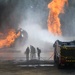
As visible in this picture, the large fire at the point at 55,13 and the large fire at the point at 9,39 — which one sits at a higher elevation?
the large fire at the point at 55,13

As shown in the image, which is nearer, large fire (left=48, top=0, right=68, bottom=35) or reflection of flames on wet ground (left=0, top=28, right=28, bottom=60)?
reflection of flames on wet ground (left=0, top=28, right=28, bottom=60)

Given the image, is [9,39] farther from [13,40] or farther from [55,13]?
[55,13]

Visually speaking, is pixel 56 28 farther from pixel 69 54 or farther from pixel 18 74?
pixel 18 74

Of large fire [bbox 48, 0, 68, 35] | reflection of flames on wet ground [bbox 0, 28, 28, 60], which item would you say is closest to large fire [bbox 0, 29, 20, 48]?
reflection of flames on wet ground [bbox 0, 28, 28, 60]

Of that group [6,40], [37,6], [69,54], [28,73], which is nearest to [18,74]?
[28,73]

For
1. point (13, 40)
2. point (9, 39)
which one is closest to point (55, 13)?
point (13, 40)

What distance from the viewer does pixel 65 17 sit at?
8294cm

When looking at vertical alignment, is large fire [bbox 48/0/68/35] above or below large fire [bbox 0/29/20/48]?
above

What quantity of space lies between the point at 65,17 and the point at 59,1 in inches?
1183

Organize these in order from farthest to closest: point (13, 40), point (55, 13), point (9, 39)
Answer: point (55, 13), point (9, 39), point (13, 40)

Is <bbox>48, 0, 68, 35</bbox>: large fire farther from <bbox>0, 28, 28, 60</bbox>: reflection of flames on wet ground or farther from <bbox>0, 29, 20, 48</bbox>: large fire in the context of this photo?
<bbox>0, 29, 20, 48</bbox>: large fire

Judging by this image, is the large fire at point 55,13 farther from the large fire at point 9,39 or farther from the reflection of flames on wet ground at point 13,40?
the large fire at point 9,39

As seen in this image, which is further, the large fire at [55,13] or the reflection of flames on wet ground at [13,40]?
the large fire at [55,13]

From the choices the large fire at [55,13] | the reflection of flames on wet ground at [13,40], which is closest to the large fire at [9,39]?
the reflection of flames on wet ground at [13,40]
